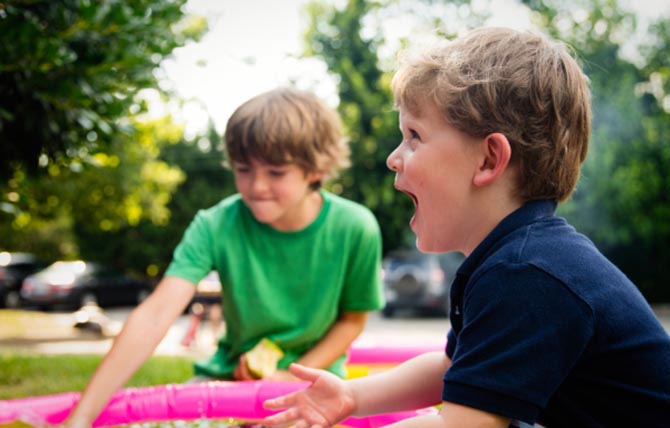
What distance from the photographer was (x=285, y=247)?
8.96 feet

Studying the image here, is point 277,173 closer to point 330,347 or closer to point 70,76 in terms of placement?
point 330,347

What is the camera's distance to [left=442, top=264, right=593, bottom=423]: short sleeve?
3.91ft

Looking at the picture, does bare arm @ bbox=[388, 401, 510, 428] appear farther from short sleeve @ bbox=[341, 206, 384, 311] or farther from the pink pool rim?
short sleeve @ bbox=[341, 206, 384, 311]

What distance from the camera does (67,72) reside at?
9.73 feet

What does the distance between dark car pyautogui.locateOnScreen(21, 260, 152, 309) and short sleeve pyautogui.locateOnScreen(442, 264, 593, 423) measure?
18024mm

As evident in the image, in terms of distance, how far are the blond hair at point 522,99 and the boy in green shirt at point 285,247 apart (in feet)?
3.81

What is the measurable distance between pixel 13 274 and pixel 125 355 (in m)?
20.3

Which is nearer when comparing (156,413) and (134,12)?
(156,413)

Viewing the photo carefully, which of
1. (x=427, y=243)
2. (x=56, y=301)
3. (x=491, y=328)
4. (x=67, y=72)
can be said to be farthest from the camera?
(x=56, y=301)

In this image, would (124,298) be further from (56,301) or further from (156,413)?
(156,413)

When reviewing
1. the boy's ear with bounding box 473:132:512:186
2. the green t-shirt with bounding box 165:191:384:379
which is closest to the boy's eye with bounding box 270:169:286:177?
the green t-shirt with bounding box 165:191:384:379

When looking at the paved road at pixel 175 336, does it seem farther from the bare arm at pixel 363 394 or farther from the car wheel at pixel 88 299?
the bare arm at pixel 363 394

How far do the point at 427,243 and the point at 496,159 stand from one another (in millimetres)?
237

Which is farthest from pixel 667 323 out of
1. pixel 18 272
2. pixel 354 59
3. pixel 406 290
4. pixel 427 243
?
pixel 18 272
